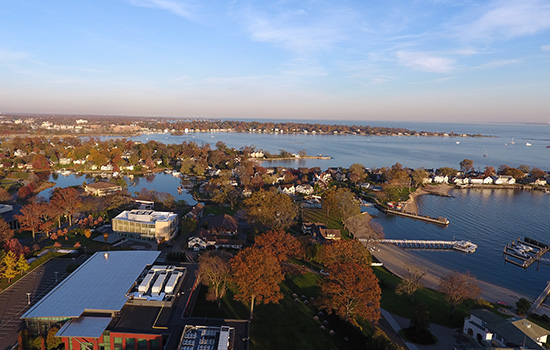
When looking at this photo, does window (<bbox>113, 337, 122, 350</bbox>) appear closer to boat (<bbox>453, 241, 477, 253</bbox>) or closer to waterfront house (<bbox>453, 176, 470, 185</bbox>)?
boat (<bbox>453, 241, 477, 253</bbox>)

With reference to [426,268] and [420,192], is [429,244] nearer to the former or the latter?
[426,268]

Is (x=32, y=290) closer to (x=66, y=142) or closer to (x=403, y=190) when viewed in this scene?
(x=403, y=190)

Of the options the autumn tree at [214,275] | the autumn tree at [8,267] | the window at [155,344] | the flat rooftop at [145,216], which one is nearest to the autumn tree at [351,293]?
the autumn tree at [214,275]

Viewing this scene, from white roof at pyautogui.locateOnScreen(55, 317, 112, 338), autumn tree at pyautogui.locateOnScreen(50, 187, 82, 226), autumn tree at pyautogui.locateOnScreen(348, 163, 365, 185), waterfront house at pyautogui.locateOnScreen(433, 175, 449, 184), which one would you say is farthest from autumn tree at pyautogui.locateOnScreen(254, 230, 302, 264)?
waterfront house at pyautogui.locateOnScreen(433, 175, 449, 184)

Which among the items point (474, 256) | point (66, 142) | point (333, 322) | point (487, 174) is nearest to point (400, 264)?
point (474, 256)

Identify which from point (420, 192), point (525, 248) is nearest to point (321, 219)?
point (525, 248)

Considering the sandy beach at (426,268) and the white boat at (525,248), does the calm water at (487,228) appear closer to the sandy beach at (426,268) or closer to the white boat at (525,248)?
the sandy beach at (426,268)

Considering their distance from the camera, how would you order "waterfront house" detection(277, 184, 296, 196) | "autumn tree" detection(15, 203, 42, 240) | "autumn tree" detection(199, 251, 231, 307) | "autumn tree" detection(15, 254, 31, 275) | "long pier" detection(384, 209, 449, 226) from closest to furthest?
"autumn tree" detection(199, 251, 231, 307) < "autumn tree" detection(15, 254, 31, 275) < "autumn tree" detection(15, 203, 42, 240) < "long pier" detection(384, 209, 449, 226) < "waterfront house" detection(277, 184, 296, 196)
